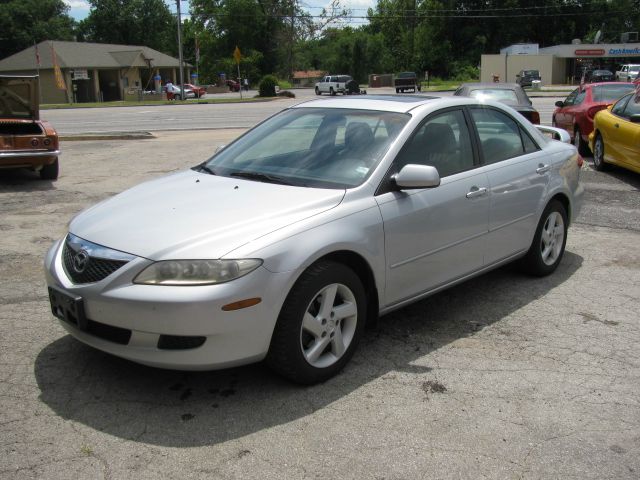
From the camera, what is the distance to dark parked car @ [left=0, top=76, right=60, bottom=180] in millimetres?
10000

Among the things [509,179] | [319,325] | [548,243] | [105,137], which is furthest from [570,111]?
[105,137]

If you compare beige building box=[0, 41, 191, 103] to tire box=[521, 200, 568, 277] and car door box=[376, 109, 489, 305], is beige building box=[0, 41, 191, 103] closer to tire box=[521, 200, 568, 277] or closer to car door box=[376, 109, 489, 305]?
tire box=[521, 200, 568, 277]

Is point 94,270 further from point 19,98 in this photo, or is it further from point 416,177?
point 19,98

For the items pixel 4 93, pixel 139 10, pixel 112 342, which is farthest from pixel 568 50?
pixel 112 342

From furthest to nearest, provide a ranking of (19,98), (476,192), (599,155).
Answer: (599,155), (19,98), (476,192)

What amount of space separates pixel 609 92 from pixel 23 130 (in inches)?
424

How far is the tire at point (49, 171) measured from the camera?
35.2 ft

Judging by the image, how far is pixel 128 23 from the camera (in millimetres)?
93688

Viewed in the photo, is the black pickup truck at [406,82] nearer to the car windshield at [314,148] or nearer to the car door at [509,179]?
the car door at [509,179]

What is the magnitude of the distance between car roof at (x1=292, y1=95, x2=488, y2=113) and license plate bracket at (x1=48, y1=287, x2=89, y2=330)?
7.71 feet

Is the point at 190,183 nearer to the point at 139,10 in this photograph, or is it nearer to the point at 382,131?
the point at 382,131

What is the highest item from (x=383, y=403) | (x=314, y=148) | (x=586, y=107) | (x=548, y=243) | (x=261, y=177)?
(x=586, y=107)

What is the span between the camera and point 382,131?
4.49 meters

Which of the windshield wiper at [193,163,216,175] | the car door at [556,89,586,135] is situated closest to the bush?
the car door at [556,89,586,135]
